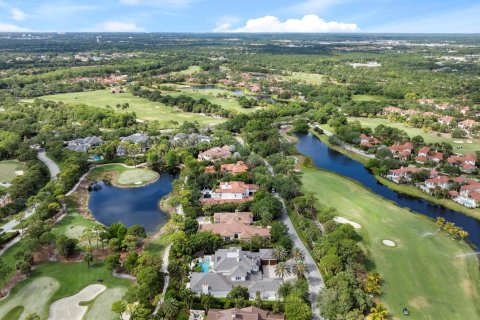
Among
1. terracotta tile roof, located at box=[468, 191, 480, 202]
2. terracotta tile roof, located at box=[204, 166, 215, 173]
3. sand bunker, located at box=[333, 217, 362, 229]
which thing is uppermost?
terracotta tile roof, located at box=[204, 166, 215, 173]

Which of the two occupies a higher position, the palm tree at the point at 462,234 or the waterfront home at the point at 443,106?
the waterfront home at the point at 443,106

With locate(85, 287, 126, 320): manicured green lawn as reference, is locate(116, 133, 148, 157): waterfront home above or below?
above

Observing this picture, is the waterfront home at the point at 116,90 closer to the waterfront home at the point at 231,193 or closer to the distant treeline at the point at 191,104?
the distant treeline at the point at 191,104

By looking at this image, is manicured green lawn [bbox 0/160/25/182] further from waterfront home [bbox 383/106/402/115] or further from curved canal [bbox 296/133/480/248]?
waterfront home [bbox 383/106/402/115]

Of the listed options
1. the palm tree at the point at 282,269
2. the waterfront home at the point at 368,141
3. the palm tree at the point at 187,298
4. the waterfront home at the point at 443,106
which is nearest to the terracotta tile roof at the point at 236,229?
the palm tree at the point at 282,269

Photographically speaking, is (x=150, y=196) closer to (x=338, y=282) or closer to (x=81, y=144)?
(x=81, y=144)

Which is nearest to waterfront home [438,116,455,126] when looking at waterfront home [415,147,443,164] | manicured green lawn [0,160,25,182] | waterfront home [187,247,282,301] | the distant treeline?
waterfront home [415,147,443,164]
